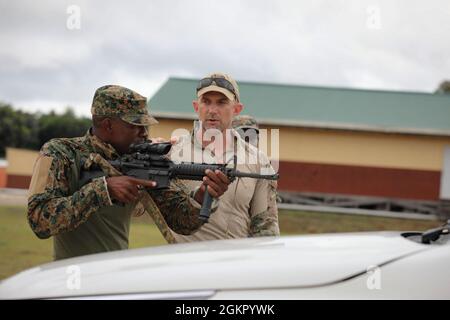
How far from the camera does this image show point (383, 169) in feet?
80.8

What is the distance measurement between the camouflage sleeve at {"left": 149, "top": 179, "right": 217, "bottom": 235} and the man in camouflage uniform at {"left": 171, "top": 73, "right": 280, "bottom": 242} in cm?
23

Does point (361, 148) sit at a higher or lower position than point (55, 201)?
higher

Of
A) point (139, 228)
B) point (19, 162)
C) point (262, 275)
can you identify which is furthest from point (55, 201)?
point (19, 162)

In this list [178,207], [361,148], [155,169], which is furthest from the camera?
[361,148]

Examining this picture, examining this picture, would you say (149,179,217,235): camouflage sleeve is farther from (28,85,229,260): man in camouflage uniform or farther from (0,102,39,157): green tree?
(0,102,39,157): green tree

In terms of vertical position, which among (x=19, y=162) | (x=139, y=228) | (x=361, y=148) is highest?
(x=19, y=162)

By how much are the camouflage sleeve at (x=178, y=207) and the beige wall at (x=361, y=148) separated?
795 inches

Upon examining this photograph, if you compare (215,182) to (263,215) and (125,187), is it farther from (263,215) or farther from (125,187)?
(263,215)

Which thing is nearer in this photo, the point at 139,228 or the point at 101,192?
the point at 101,192

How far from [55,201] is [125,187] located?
0.36 metres

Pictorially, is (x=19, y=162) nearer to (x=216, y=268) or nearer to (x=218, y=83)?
(x=218, y=83)

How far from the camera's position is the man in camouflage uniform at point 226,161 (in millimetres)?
4500

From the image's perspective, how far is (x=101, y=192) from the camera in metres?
3.73

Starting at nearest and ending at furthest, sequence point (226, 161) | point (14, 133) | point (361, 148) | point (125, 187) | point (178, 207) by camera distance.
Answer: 1. point (125, 187)
2. point (178, 207)
3. point (226, 161)
4. point (361, 148)
5. point (14, 133)
